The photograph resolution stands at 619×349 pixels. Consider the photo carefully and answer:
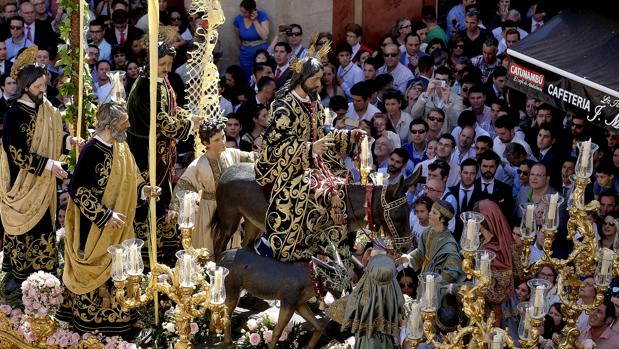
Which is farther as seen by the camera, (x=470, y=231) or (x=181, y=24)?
(x=181, y=24)

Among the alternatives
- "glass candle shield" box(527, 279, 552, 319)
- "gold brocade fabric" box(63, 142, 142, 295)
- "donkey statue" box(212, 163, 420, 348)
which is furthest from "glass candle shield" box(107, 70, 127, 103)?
"glass candle shield" box(527, 279, 552, 319)

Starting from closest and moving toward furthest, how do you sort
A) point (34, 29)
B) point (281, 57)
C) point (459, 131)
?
point (459, 131), point (281, 57), point (34, 29)

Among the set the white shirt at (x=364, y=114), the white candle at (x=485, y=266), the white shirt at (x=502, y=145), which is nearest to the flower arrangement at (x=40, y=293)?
the white candle at (x=485, y=266)

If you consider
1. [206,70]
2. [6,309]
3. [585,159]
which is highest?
[585,159]

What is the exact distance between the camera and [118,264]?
40.0 ft

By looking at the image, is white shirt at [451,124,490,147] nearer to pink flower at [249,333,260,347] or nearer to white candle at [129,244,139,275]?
pink flower at [249,333,260,347]

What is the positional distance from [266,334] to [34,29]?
7.34 metres

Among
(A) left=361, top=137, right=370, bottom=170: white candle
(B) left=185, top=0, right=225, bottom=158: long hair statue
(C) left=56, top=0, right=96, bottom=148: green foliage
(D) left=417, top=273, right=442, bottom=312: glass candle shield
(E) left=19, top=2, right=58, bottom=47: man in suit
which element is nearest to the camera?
(D) left=417, top=273, right=442, bottom=312: glass candle shield

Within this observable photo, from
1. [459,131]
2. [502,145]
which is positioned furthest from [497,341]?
[459,131]

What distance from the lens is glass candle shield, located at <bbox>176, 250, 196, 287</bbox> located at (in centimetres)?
1210

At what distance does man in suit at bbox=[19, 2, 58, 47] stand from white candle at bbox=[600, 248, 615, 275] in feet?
28.9

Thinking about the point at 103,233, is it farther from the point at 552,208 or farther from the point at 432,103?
the point at 432,103

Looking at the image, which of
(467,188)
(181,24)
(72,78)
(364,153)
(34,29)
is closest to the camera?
(364,153)

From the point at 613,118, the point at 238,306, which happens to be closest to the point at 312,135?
the point at 238,306
